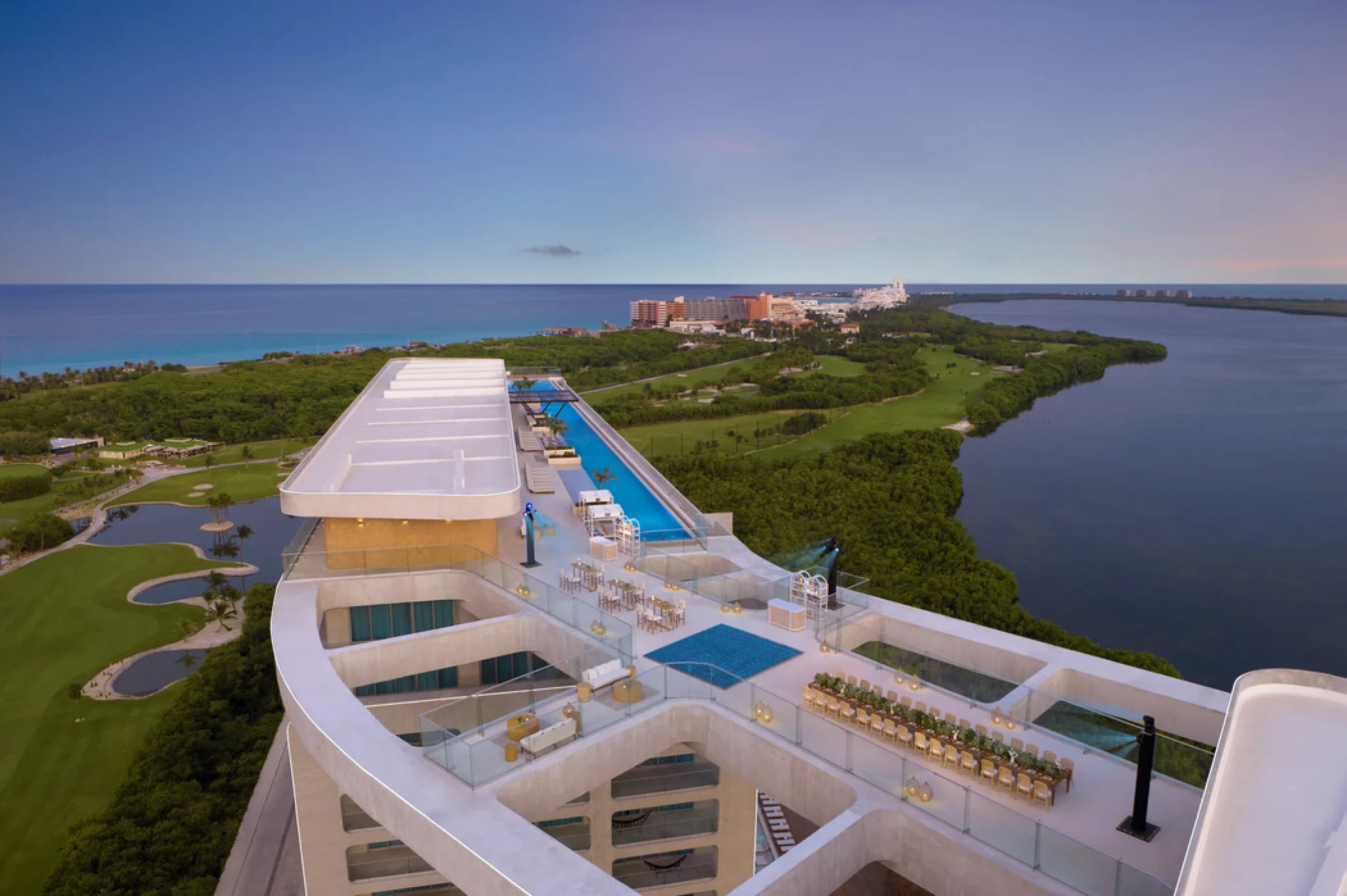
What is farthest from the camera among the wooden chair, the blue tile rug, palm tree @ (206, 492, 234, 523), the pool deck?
palm tree @ (206, 492, 234, 523)

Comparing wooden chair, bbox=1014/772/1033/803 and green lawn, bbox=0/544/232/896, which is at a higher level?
wooden chair, bbox=1014/772/1033/803

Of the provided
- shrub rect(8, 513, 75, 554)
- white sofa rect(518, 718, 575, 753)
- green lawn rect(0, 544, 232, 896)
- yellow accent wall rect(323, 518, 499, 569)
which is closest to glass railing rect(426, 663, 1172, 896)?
white sofa rect(518, 718, 575, 753)

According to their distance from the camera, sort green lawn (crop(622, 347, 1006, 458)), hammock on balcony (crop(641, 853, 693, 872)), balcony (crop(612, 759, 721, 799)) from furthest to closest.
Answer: green lawn (crop(622, 347, 1006, 458)) < hammock on balcony (crop(641, 853, 693, 872)) < balcony (crop(612, 759, 721, 799))

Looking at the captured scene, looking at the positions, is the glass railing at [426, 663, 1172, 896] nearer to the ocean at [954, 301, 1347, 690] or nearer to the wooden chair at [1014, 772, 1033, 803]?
the wooden chair at [1014, 772, 1033, 803]

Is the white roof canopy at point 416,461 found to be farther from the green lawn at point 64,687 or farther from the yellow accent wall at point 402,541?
the green lawn at point 64,687

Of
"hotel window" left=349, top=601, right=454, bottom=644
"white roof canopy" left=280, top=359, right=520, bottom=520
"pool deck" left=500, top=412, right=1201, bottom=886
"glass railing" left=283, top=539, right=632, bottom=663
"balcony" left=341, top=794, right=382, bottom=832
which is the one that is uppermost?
"white roof canopy" left=280, top=359, right=520, bottom=520

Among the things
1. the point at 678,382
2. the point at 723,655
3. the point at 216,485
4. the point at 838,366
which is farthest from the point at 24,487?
the point at 838,366

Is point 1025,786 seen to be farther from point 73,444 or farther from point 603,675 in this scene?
point 73,444
